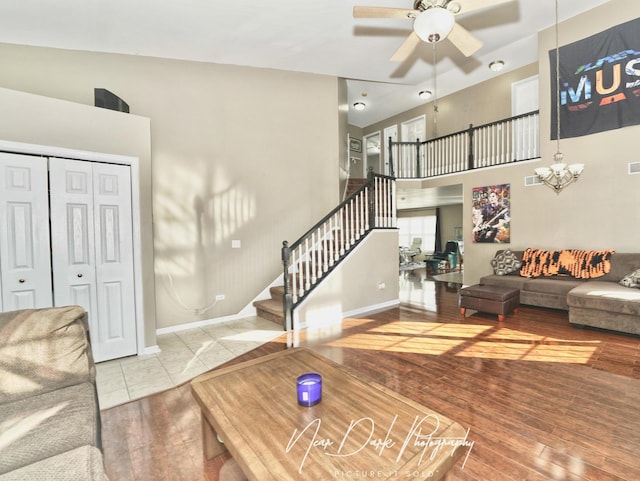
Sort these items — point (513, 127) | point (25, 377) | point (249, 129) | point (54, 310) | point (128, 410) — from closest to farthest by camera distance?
1. point (25, 377)
2. point (54, 310)
3. point (128, 410)
4. point (249, 129)
5. point (513, 127)

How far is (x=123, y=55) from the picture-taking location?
4145 millimetres

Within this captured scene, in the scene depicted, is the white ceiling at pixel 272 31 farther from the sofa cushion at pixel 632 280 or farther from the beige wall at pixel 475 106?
the sofa cushion at pixel 632 280

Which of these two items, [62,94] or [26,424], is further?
[62,94]

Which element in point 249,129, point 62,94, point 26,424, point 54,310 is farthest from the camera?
point 249,129

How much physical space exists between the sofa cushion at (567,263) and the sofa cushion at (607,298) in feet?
1.97

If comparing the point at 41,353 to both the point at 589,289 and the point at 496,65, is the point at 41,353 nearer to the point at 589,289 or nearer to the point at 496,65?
the point at 589,289

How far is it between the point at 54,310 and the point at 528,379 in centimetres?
382

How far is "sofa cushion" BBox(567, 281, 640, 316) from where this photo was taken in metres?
3.79

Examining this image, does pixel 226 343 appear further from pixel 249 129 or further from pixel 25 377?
pixel 249 129

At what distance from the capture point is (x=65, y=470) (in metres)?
1.07

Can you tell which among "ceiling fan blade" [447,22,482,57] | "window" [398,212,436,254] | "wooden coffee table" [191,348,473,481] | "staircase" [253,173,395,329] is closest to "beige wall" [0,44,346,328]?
"staircase" [253,173,395,329]

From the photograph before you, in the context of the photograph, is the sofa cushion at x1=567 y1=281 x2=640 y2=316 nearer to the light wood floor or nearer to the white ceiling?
the light wood floor

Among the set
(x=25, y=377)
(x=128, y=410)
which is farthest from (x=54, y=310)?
(x=128, y=410)

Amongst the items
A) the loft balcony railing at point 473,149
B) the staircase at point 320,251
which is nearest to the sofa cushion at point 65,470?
the staircase at point 320,251
